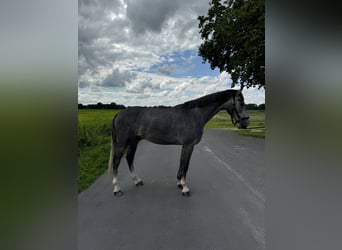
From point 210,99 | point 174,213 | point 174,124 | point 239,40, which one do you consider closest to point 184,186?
point 174,213

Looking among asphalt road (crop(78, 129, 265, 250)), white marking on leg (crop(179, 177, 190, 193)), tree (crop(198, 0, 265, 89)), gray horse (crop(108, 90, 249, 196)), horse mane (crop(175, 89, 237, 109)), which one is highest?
tree (crop(198, 0, 265, 89))

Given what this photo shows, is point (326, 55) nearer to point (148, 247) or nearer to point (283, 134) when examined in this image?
point (283, 134)

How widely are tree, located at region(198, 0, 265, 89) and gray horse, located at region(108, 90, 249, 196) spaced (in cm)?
164

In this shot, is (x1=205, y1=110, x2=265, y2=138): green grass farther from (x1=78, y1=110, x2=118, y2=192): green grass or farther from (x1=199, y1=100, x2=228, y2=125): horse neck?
(x1=78, y1=110, x2=118, y2=192): green grass

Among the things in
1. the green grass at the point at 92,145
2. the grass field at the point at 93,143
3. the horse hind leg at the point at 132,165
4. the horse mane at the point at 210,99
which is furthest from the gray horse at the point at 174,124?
the green grass at the point at 92,145

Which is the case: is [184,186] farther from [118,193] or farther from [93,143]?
[93,143]

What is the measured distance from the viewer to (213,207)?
250cm

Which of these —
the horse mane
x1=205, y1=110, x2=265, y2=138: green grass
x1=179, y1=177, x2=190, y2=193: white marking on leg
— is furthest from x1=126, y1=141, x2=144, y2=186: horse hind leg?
x1=205, y1=110, x2=265, y2=138: green grass

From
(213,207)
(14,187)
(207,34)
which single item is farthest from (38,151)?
(207,34)

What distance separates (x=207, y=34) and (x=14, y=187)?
11.3 m

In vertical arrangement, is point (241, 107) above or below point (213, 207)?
above

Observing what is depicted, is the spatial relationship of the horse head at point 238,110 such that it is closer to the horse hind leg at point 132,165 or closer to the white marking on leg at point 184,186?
the white marking on leg at point 184,186

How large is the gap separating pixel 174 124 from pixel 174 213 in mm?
1297

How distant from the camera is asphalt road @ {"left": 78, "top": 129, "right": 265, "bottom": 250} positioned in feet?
5.99
